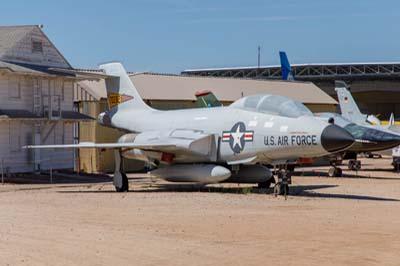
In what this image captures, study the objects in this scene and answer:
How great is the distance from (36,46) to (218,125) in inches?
418

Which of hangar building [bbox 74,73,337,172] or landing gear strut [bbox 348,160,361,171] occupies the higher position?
hangar building [bbox 74,73,337,172]

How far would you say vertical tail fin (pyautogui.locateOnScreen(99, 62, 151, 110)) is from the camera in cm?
2517

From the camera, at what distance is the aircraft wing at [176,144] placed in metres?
21.8

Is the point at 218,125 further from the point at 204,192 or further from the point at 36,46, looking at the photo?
the point at 36,46

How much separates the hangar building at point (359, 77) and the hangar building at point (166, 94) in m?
28.8

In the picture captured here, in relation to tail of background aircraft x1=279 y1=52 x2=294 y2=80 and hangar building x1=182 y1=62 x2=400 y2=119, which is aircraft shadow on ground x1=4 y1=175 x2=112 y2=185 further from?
hangar building x1=182 y1=62 x2=400 y2=119

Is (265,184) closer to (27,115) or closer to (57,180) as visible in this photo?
(57,180)

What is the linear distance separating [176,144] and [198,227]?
8.37m

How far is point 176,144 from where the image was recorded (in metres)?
22.0

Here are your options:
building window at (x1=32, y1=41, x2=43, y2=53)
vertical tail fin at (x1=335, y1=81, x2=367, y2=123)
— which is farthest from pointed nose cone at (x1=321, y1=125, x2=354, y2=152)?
vertical tail fin at (x1=335, y1=81, x2=367, y2=123)

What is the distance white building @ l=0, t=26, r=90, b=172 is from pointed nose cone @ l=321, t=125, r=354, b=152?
38.5ft

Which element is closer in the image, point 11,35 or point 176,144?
point 176,144

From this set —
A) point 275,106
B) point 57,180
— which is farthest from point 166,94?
point 275,106

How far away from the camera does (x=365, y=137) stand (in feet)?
95.5
